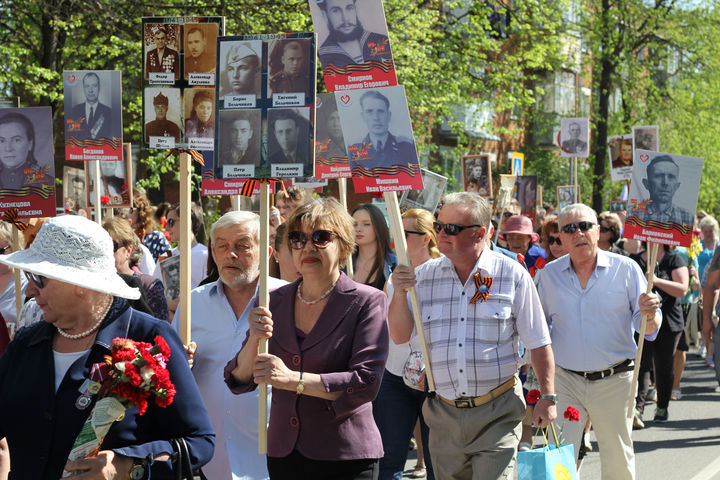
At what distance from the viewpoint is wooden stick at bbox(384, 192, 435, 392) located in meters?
5.25

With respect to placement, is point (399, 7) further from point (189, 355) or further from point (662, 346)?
point (189, 355)

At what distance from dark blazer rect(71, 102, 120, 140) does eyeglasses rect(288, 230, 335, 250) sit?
3817 millimetres

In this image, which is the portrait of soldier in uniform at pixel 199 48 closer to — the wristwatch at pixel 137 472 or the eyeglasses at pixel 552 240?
the wristwatch at pixel 137 472

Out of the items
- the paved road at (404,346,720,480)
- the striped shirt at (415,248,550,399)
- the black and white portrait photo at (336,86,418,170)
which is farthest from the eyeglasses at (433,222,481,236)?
the paved road at (404,346,720,480)

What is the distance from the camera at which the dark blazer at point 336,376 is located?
4.25 m

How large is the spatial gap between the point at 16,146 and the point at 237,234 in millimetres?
2563

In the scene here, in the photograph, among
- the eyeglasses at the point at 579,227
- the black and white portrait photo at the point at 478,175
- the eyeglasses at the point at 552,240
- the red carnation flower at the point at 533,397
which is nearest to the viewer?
the red carnation flower at the point at 533,397

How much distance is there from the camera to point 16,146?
23.5 ft

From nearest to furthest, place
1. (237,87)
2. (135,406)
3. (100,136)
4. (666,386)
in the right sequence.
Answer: (135,406), (237,87), (100,136), (666,386)

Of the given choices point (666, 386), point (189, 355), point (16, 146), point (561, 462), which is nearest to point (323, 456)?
point (189, 355)

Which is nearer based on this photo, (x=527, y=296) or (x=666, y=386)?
(x=527, y=296)

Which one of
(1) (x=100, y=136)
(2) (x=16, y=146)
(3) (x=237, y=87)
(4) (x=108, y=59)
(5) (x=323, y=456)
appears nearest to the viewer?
(5) (x=323, y=456)

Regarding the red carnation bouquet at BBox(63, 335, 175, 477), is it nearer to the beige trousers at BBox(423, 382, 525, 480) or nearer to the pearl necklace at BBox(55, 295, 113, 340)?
the pearl necklace at BBox(55, 295, 113, 340)

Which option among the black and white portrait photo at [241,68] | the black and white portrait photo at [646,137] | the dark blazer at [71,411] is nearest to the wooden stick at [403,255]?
the black and white portrait photo at [241,68]
